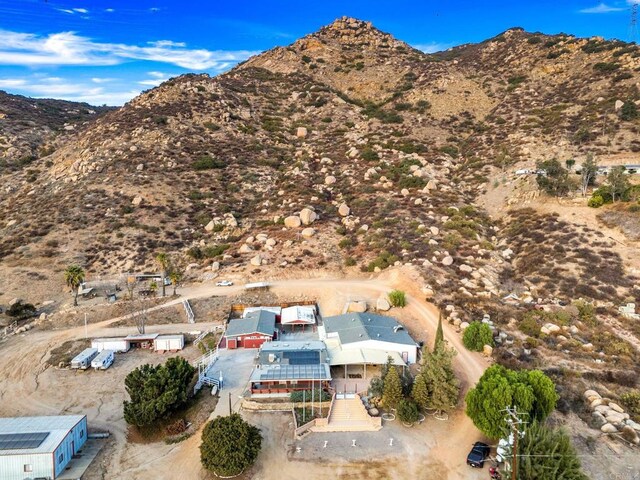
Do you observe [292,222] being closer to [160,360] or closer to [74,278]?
[74,278]

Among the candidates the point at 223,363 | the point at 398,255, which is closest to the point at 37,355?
the point at 223,363

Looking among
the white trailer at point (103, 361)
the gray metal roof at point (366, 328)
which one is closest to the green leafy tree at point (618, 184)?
the gray metal roof at point (366, 328)

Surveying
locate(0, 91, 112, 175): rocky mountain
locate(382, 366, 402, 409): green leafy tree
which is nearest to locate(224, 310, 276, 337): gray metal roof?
locate(382, 366, 402, 409): green leafy tree

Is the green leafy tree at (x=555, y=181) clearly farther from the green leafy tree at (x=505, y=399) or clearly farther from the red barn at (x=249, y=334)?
the red barn at (x=249, y=334)

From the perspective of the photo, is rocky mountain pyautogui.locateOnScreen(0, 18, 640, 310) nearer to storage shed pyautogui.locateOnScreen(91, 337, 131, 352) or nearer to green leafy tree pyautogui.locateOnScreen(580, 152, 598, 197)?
green leafy tree pyautogui.locateOnScreen(580, 152, 598, 197)

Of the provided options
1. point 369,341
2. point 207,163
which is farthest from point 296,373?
point 207,163
